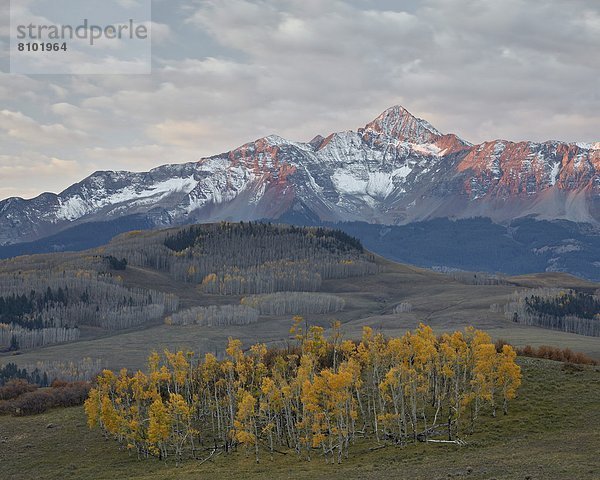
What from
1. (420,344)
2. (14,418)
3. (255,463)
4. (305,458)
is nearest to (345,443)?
(305,458)

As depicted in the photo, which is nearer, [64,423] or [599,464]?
[599,464]

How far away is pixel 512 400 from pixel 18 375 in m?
155

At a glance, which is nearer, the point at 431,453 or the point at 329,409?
the point at 431,453

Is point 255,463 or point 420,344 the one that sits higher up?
point 420,344

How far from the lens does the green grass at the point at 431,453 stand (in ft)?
193

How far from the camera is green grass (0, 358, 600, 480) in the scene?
58.8m

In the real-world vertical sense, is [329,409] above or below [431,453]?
above

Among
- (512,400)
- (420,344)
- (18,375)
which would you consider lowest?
(18,375)

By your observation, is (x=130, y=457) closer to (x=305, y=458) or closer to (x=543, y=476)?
(x=305, y=458)

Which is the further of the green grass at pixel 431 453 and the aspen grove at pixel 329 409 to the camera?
the aspen grove at pixel 329 409

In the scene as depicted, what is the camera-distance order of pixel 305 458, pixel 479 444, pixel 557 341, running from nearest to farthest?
pixel 479 444, pixel 305 458, pixel 557 341

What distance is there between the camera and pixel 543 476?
53.0m

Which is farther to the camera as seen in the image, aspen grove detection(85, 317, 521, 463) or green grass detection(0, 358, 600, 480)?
aspen grove detection(85, 317, 521, 463)

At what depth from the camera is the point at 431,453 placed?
229ft
